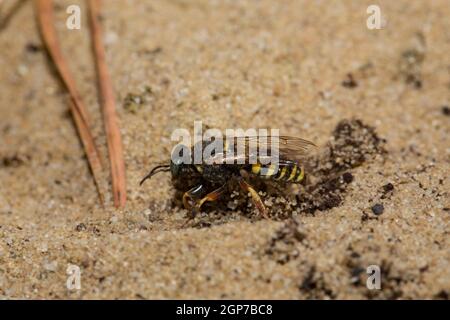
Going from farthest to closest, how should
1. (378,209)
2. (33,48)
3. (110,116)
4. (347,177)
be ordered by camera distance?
1. (33,48)
2. (110,116)
3. (347,177)
4. (378,209)

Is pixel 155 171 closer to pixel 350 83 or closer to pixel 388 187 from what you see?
pixel 388 187

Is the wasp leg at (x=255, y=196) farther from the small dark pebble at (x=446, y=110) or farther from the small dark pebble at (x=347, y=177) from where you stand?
the small dark pebble at (x=446, y=110)

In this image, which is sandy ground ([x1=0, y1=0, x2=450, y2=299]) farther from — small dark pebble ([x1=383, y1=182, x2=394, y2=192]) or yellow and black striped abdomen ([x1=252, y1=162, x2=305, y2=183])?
yellow and black striped abdomen ([x1=252, y1=162, x2=305, y2=183])

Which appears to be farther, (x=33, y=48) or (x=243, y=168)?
(x=33, y=48)

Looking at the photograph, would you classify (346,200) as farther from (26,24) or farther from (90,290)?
(26,24)

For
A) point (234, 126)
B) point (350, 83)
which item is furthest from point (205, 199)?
point (350, 83)

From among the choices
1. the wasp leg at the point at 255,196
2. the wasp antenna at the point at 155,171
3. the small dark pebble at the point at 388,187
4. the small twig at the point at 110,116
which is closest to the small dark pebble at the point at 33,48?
the small twig at the point at 110,116
